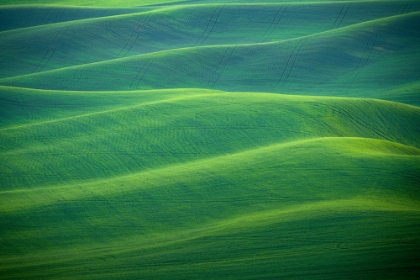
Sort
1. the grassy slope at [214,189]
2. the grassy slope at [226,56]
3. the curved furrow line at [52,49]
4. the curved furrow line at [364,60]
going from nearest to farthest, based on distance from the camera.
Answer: the grassy slope at [214,189], the grassy slope at [226,56], the curved furrow line at [364,60], the curved furrow line at [52,49]

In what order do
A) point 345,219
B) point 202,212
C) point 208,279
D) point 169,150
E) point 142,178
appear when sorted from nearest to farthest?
point 208,279 → point 345,219 → point 202,212 → point 142,178 → point 169,150

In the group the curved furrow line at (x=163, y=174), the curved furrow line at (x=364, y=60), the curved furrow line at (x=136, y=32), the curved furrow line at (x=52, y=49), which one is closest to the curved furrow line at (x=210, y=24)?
the curved furrow line at (x=136, y=32)

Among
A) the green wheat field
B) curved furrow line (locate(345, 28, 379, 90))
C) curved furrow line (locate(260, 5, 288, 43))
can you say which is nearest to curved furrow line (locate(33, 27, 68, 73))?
the green wheat field

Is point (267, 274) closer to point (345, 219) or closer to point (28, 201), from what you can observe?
point (345, 219)

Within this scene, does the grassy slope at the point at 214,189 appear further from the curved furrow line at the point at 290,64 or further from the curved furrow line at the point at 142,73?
the curved furrow line at the point at 290,64

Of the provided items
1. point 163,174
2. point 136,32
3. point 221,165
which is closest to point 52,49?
point 136,32

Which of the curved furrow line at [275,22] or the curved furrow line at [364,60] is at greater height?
the curved furrow line at [275,22]

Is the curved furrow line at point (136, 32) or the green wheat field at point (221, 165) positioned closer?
the green wheat field at point (221, 165)

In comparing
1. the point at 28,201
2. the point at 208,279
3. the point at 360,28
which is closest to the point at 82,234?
the point at 28,201
